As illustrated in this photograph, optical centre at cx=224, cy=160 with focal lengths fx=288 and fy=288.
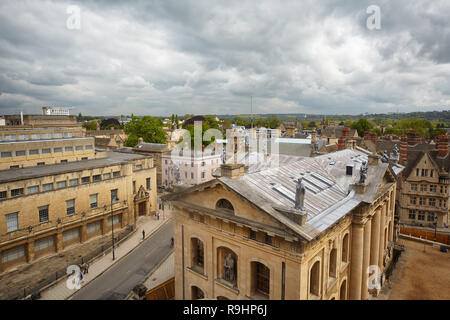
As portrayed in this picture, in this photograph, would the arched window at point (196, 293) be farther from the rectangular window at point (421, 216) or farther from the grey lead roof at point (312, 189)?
the rectangular window at point (421, 216)

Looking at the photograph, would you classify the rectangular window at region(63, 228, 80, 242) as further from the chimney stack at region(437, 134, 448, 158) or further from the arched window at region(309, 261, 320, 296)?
the chimney stack at region(437, 134, 448, 158)

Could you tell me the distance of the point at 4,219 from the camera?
30.2m

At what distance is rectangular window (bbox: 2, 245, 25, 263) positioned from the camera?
101ft

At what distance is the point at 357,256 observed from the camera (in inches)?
869

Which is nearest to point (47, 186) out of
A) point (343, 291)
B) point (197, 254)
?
point (197, 254)

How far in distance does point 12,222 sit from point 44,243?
4.68m

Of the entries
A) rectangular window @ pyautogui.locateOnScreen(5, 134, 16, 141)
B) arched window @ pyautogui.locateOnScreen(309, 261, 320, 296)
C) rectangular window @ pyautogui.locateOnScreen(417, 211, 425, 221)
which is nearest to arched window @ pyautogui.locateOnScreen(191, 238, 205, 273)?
arched window @ pyautogui.locateOnScreen(309, 261, 320, 296)

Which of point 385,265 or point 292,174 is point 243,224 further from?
point 385,265

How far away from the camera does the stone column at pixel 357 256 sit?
864 inches

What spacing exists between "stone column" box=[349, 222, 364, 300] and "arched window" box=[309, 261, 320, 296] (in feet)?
20.3

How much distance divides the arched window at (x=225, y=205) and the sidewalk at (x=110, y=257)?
61.8 feet
